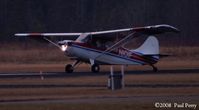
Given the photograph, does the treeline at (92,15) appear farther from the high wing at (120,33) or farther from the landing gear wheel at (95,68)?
the landing gear wheel at (95,68)

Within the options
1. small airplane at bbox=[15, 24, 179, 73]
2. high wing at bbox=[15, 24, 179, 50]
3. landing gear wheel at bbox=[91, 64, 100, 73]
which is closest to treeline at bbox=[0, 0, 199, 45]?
small airplane at bbox=[15, 24, 179, 73]

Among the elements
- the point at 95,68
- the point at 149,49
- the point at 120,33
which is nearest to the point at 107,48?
the point at 120,33

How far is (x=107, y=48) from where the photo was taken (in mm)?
48375

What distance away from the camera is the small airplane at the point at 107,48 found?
4622 cm

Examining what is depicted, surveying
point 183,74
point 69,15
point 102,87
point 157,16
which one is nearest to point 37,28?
point 69,15

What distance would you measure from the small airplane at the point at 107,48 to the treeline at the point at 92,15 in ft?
160

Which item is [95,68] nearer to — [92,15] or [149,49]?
[149,49]

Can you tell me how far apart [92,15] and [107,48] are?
6359 centimetres

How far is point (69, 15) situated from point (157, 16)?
44.9ft

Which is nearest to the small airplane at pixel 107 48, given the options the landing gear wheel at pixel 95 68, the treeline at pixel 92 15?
the landing gear wheel at pixel 95 68

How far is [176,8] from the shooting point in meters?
111

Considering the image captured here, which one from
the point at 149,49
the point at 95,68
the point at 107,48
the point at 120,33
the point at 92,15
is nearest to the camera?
the point at 95,68

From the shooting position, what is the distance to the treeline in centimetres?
10338

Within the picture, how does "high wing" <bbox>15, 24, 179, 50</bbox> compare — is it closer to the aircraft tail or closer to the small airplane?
the small airplane
